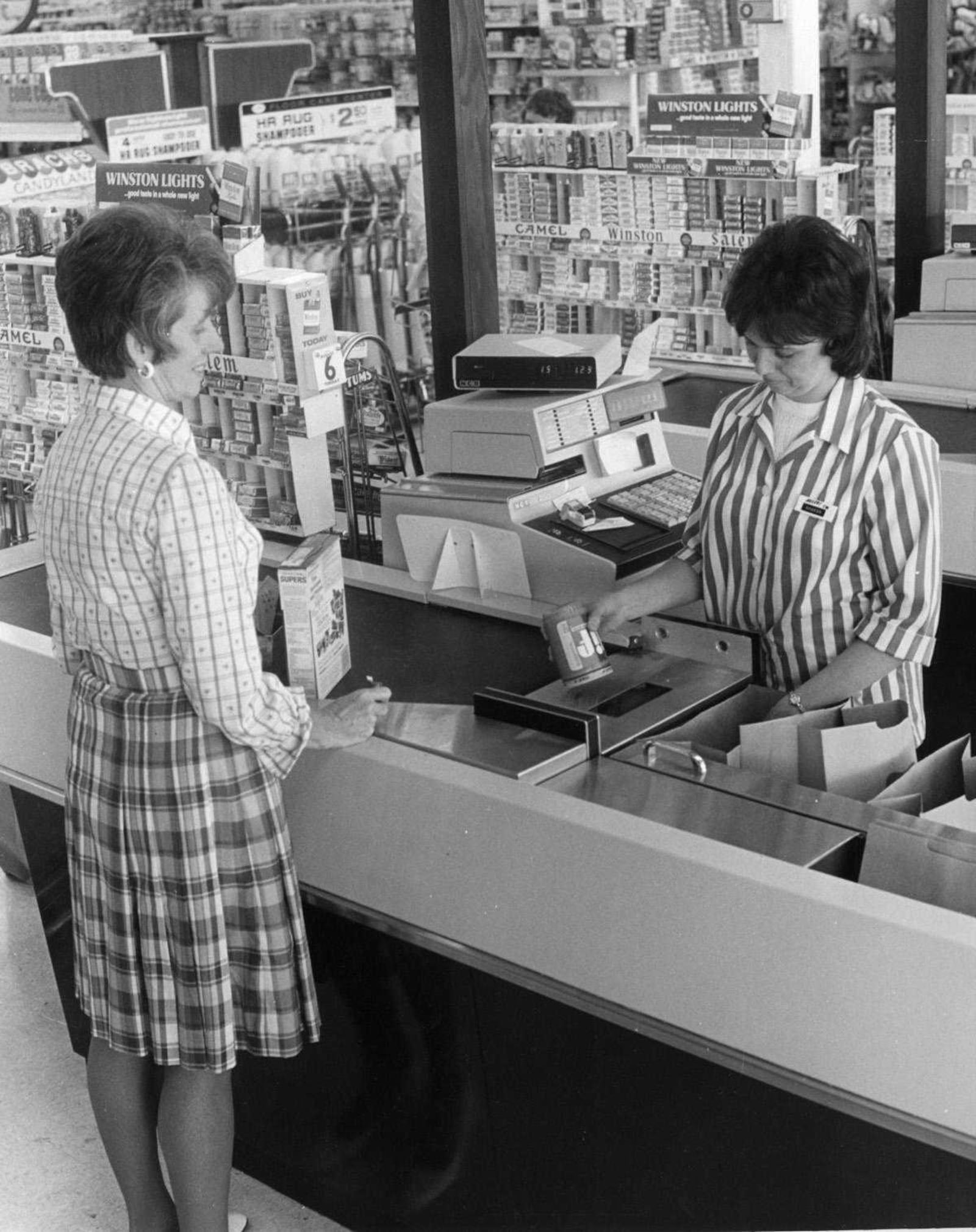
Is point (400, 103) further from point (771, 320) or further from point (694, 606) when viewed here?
point (771, 320)

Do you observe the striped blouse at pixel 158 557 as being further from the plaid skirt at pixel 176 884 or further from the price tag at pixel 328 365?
the price tag at pixel 328 365

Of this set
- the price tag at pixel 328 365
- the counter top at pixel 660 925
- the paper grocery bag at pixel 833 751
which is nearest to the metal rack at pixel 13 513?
the price tag at pixel 328 365

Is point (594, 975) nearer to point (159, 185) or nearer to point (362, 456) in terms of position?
point (362, 456)

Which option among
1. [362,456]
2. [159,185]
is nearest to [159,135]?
[159,185]

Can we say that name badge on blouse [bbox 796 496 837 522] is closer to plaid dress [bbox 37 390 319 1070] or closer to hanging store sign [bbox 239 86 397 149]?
plaid dress [bbox 37 390 319 1070]

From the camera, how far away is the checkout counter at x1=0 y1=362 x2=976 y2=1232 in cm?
203

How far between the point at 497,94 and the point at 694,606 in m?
7.68

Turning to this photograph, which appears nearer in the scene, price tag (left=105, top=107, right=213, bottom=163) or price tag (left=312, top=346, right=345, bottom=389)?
price tag (left=312, top=346, right=345, bottom=389)

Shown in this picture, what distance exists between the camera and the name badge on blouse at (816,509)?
9.16 feet

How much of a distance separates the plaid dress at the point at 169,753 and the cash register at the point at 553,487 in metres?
1.11

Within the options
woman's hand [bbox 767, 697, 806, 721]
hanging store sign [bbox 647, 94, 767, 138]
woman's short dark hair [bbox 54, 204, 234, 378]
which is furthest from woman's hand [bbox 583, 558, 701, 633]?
hanging store sign [bbox 647, 94, 767, 138]

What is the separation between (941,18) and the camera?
20.0ft

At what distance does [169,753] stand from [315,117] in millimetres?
7255

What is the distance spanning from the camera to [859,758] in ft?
7.99
